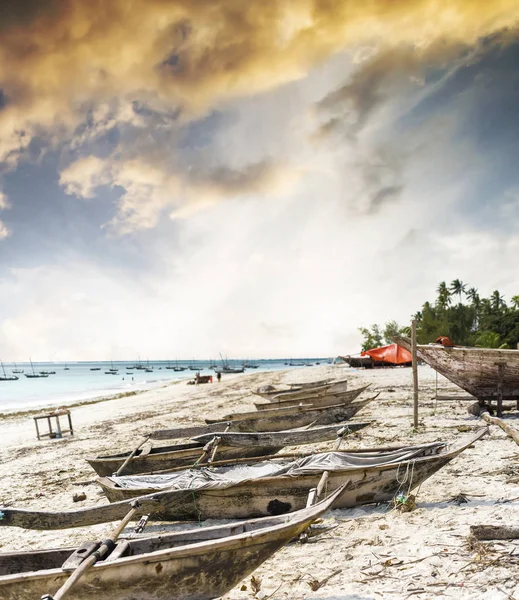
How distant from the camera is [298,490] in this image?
223 inches

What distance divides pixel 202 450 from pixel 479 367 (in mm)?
8412

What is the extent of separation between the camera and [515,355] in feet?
34.5

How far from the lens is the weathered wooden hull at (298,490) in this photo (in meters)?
5.64

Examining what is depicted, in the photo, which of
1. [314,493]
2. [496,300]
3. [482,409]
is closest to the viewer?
[314,493]

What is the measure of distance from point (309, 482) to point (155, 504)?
7.34 ft

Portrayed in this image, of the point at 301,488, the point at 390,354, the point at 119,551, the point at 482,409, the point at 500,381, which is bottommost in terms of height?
the point at 482,409

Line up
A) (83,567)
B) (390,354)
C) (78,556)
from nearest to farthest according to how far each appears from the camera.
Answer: (83,567) < (78,556) < (390,354)

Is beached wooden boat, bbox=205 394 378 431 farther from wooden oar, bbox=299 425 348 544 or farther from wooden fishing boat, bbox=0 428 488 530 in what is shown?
wooden oar, bbox=299 425 348 544

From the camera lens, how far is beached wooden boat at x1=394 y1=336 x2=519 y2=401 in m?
10.8

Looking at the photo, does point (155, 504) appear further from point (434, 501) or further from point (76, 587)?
point (434, 501)

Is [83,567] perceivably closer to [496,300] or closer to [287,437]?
[287,437]

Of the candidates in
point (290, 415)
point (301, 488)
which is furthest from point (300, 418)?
point (301, 488)

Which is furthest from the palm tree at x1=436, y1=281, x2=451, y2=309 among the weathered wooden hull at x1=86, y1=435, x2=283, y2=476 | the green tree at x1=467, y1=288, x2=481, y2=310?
the weathered wooden hull at x1=86, y1=435, x2=283, y2=476

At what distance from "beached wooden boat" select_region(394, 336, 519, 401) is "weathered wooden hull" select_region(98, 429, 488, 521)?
602 cm
